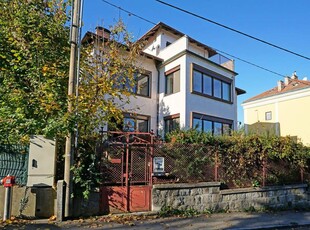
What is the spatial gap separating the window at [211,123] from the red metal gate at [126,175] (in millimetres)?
7143

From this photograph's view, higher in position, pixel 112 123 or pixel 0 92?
pixel 0 92

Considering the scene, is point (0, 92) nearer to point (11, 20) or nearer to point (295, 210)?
point (11, 20)

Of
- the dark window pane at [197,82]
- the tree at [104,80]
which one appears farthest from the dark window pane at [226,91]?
the tree at [104,80]

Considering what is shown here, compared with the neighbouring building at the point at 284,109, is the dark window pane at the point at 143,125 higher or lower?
lower

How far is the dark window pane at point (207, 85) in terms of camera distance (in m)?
16.4

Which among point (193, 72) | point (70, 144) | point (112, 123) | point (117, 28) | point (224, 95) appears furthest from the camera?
point (224, 95)

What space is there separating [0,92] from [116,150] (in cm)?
386

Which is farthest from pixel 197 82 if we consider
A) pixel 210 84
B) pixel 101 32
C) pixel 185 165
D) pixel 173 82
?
pixel 185 165

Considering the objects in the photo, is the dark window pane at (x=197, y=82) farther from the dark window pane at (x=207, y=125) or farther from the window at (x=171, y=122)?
the window at (x=171, y=122)

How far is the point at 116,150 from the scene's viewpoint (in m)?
8.32

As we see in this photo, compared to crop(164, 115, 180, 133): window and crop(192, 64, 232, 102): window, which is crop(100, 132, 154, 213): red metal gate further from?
crop(192, 64, 232, 102): window

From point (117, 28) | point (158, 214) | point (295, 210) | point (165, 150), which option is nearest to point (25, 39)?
point (117, 28)

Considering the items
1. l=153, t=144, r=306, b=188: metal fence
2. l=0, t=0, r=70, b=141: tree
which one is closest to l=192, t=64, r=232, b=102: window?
l=153, t=144, r=306, b=188: metal fence

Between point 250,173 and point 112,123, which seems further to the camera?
point 250,173
